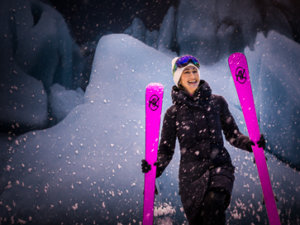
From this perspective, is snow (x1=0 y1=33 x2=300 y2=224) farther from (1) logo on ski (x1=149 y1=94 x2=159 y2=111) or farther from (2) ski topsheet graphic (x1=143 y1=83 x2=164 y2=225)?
(1) logo on ski (x1=149 y1=94 x2=159 y2=111)

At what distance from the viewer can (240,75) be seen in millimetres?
1379

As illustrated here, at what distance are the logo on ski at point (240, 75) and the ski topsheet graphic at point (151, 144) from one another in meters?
0.54

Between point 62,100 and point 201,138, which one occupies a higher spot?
point 62,100

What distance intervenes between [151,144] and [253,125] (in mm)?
637

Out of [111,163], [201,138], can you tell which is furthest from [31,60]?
[201,138]

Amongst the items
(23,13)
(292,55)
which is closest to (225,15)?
(292,55)

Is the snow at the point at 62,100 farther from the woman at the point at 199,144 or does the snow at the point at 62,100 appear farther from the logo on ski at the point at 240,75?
the logo on ski at the point at 240,75

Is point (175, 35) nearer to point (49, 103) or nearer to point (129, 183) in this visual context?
point (49, 103)

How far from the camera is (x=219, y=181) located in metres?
1.02

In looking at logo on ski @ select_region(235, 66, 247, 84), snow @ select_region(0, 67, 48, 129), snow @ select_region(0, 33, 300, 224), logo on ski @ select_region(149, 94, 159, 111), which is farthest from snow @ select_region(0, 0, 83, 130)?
logo on ski @ select_region(235, 66, 247, 84)

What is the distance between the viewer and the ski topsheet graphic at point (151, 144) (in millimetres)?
1226

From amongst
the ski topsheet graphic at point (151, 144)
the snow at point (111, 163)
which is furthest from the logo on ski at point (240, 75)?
the snow at point (111, 163)

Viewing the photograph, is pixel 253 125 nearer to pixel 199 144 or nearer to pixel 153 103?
pixel 199 144

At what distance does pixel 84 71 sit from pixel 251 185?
2.27 m
